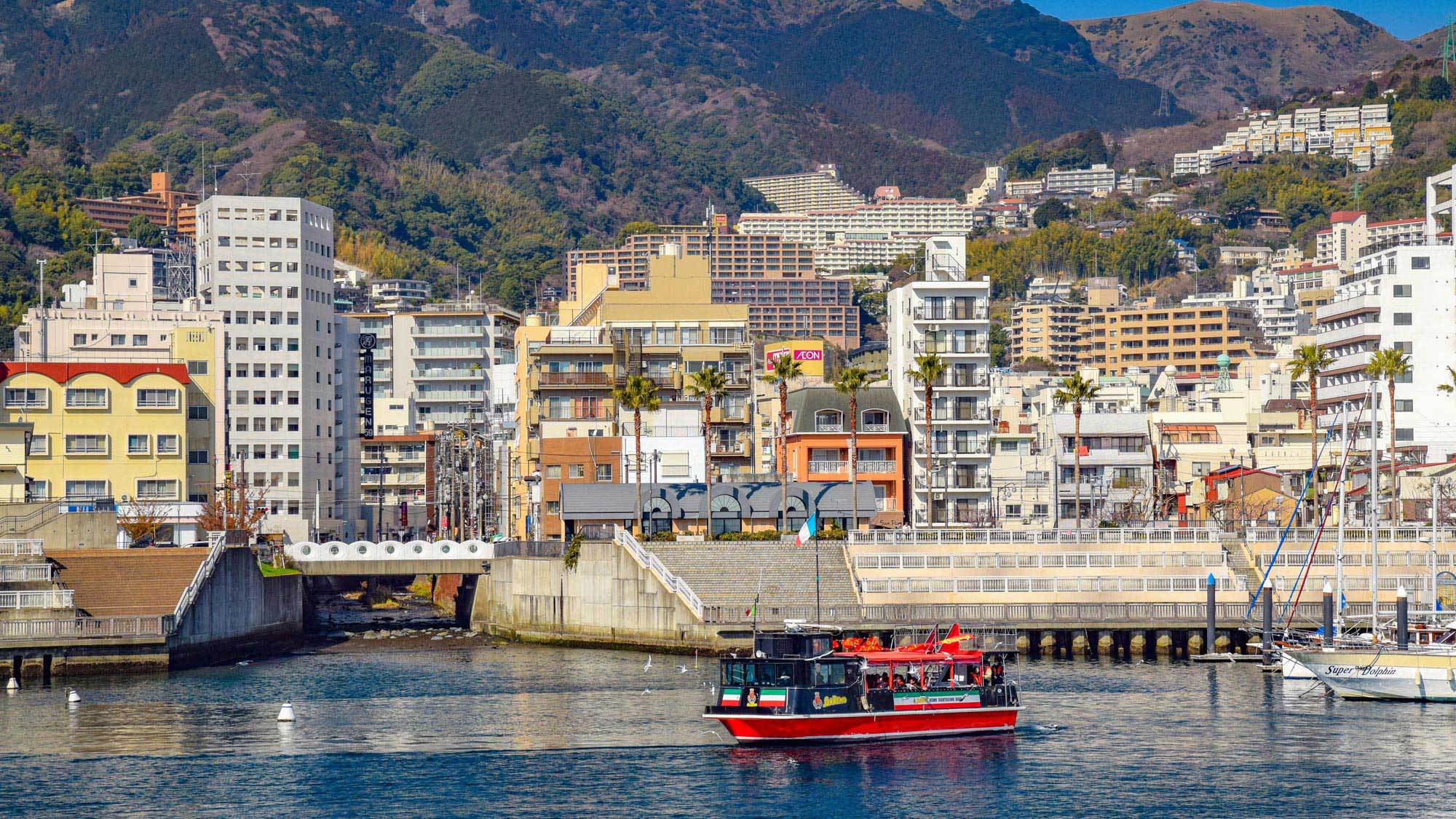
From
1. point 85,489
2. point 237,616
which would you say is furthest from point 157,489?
point 237,616

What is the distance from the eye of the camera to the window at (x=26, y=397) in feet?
436

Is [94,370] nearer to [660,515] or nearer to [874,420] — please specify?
[660,515]

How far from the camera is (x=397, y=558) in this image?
120 meters

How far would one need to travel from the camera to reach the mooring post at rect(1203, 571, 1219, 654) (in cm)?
9512

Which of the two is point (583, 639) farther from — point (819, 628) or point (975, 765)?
point (975, 765)

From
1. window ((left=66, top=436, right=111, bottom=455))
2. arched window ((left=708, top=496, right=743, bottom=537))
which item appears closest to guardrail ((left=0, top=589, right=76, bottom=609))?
arched window ((left=708, top=496, right=743, bottom=537))

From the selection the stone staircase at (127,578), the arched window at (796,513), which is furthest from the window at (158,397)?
the arched window at (796,513)

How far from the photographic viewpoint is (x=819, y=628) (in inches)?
2916

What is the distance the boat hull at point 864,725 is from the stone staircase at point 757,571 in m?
26.7

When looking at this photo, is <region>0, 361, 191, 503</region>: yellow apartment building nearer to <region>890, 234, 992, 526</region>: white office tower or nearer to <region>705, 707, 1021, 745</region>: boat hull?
<region>890, 234, 992, 526</region>: white office tower

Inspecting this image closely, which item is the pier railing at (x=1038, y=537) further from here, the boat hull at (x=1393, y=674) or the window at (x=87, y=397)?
the window at (x=87, y=397)

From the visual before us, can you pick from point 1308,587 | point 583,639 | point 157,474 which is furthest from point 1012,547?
point 157,474

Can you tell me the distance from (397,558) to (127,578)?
22.4 metres

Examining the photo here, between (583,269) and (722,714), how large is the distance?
118758 mm
